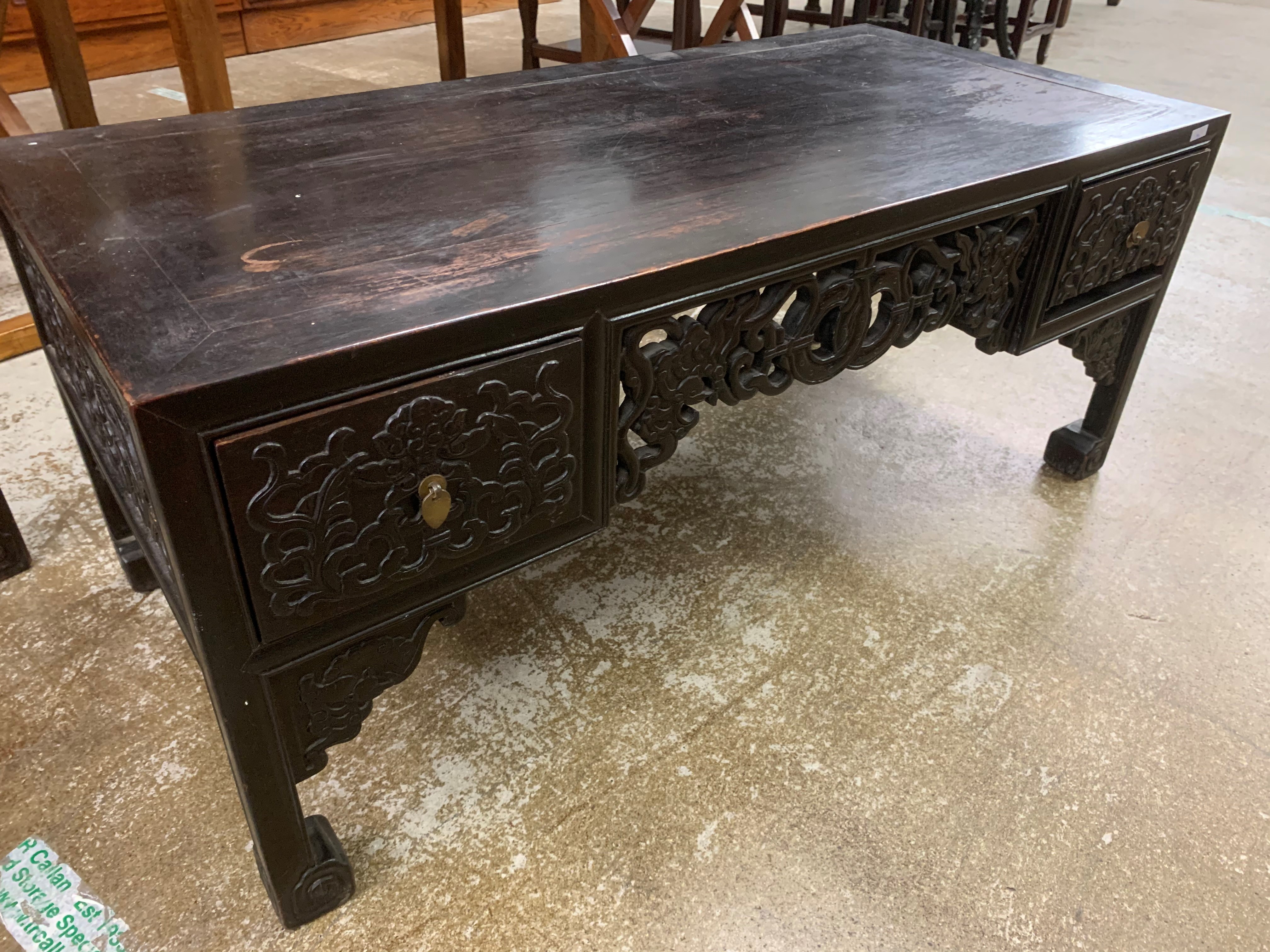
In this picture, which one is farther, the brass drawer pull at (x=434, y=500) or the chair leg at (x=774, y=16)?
the chair leg at (x=774, y=16)

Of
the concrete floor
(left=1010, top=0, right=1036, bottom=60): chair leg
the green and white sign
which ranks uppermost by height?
(left=1010, top=0, right=1036, bottom=60): chair leg

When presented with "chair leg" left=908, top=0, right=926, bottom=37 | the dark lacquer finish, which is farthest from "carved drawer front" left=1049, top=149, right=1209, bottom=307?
"chair leg" left=908, top=0, right=926, bottom=37

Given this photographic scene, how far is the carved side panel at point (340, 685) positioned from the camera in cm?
90

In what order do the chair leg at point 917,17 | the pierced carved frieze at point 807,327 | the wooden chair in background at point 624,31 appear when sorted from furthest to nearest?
the chair leg at point 917,17
the wooden chair in background at point 624,31
the pierced carved frieze at point 807,327

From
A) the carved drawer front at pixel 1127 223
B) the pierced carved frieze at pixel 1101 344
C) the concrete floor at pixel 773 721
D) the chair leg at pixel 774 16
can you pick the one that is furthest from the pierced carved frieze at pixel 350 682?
the chair leg at pixel 774 16

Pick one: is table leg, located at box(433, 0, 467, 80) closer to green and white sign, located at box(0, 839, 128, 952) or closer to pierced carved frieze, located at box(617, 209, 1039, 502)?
pierced carved frieze, located at box(617, 209, 1039, 502)

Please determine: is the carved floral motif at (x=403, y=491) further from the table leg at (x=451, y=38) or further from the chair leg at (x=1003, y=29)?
the chair leg at (x=1003, y=29)

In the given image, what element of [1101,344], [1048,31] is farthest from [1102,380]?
[1048,31]

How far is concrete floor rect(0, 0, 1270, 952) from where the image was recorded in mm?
1056

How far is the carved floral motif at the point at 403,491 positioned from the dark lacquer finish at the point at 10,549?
893mm

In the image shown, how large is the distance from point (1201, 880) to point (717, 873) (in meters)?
0.58

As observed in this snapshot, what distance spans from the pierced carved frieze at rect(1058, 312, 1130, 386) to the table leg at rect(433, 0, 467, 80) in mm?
2462

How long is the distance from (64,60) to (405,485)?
188 centimetres

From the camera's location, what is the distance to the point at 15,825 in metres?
1.11
